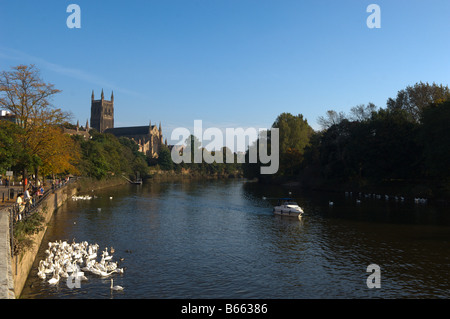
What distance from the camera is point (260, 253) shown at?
29.6 metres

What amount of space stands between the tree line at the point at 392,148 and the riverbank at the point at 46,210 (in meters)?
59.1

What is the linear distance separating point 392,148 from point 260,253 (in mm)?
57999

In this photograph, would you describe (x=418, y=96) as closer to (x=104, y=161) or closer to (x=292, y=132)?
(x=292, y=132)

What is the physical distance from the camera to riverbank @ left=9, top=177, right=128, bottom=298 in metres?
18.8

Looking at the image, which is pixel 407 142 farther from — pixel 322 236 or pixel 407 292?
pixel 407 292

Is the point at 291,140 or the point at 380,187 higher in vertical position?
the point at 291,140

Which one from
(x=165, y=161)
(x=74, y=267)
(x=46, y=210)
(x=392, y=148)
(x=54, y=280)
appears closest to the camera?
(x=54, y=280)

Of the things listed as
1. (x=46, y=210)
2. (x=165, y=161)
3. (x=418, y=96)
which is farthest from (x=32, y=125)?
(x=165, y=161)

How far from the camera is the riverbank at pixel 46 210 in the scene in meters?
18.8

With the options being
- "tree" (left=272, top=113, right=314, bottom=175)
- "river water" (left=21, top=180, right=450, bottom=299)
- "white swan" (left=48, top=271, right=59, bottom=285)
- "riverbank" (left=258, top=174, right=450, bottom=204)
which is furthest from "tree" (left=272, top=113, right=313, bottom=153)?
"white swan" (left=48, top=271, right=59, bottom=285)

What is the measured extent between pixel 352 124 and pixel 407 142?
19482 mm

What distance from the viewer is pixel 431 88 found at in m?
92.7

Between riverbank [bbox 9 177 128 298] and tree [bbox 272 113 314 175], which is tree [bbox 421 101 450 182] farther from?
riverbank [bbox 9 177 128 298]
